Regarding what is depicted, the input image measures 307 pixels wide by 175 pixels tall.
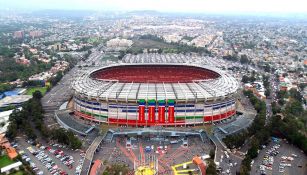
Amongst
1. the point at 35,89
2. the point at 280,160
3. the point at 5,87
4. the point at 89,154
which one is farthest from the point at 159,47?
the point at 280,160

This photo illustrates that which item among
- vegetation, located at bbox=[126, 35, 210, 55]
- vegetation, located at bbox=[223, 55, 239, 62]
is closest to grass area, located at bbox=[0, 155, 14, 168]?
vegetation, located at bbox=[126, 35, 210, 55]

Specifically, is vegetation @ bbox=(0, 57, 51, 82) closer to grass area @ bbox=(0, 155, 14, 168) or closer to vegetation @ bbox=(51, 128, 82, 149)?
vegetation @ bbox=(51, 128, 82, 149)

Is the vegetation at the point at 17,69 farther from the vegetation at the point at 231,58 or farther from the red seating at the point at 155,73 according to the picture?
the vegetation at the point at 231,58

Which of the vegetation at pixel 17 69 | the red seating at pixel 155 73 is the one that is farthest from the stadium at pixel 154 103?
the vegetation at pixel 17 69

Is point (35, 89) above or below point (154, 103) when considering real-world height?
below

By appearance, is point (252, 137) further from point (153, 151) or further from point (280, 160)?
point (153, 151)

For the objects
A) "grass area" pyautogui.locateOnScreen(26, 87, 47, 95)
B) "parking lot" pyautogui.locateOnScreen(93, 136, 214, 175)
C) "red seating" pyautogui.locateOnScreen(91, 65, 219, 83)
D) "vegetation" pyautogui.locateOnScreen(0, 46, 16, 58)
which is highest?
"red seating" pyautogui.locateOnScreen(91, 65, 219, 83)
